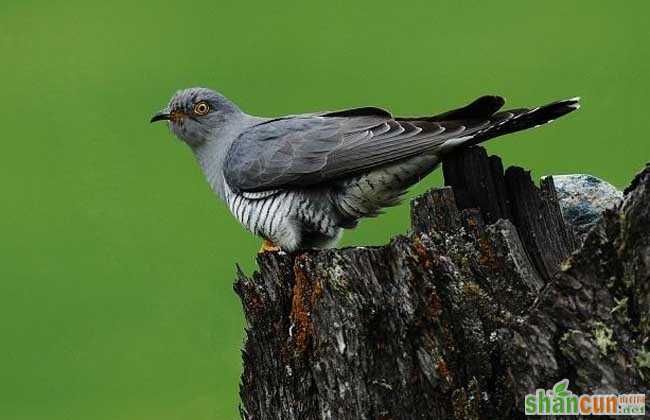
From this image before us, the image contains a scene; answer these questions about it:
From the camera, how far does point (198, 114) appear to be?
21.6ft

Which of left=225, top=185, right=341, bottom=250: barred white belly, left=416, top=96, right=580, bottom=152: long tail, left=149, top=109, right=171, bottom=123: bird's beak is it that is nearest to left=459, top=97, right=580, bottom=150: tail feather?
left=416, top=96, right=580, bottom=152: long tail

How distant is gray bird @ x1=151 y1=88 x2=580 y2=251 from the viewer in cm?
517

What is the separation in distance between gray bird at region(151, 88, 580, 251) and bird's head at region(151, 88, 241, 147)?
1.17 feet

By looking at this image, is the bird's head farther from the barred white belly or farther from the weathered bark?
the weathered bark

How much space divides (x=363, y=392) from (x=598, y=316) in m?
1.03

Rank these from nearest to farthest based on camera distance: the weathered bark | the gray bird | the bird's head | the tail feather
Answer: the weathered bark
the tail feather
the gray bird
the bird's head

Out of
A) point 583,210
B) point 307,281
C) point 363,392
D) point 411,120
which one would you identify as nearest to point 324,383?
point 363,392

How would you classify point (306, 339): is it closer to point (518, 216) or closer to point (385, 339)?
point (385, 339)

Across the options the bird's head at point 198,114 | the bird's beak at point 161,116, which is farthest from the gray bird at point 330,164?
the bird's beak at point 161,116

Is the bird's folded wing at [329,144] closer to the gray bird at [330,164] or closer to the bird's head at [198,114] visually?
the gray bird at [330,164]

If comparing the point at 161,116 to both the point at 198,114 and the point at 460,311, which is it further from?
the point at 460,311

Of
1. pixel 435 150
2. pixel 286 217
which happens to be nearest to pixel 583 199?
pixel 435 150

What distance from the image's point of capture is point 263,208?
5770 mm

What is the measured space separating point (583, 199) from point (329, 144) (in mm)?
1642
